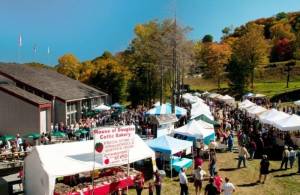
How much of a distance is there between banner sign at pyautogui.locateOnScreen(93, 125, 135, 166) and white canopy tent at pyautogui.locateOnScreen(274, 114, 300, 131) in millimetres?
12099

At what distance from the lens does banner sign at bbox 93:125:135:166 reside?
14758 millimetres

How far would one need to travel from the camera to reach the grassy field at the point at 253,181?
56.2 feet

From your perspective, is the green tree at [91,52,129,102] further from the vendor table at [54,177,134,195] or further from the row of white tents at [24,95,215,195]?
the vendor table at [54,177,134,195]

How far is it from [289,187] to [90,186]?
917 cm

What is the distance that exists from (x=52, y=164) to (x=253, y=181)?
31.7 feet

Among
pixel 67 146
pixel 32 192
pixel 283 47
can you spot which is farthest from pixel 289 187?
pixel 283 47

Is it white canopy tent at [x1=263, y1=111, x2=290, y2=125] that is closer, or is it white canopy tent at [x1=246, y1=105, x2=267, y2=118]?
white canopy tent at [x1=263, y1=111, x2=290, y2=125]

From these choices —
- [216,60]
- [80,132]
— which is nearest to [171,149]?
[80,132]

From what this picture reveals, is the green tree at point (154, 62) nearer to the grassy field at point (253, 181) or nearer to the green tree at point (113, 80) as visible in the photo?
the green tree at point (113, 80)

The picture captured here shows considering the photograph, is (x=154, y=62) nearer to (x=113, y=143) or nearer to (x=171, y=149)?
(x=171, y=149)

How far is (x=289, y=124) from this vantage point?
23984 mm

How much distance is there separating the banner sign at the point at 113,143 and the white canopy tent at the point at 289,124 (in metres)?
12.1

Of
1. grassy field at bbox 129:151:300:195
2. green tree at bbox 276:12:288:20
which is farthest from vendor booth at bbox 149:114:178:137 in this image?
green tree at bbox 276:12:288:20

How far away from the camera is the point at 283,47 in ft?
302
